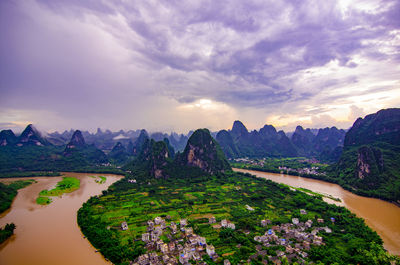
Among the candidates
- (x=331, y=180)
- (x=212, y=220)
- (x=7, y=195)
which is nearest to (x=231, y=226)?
(x=212, y=220)

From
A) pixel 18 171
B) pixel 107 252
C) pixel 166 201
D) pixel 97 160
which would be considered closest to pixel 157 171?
pixel 166 201

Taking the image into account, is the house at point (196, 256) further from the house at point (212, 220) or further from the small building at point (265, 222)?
the small building at point (265, 222)

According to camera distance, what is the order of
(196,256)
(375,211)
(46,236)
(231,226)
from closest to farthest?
1. (196,256)
2. (46,236)
3. (231,226)
4. (375,211)

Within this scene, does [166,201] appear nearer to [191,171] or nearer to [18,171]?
[191,171]

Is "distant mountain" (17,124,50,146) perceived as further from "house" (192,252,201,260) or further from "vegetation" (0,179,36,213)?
"house" (192,252,201,260)

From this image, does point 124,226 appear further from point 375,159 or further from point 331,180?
point 375,159

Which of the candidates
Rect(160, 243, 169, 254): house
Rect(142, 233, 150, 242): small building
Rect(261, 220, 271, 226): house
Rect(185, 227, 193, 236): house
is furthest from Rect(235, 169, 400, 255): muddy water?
Rect(142, 233, 150, 242): small building
